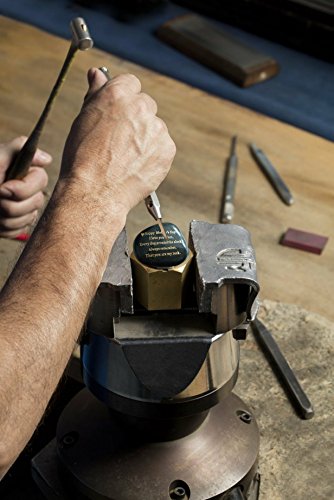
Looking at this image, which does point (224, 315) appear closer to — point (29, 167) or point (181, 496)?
point (181, 496)

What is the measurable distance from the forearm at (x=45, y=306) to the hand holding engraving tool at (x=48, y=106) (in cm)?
23

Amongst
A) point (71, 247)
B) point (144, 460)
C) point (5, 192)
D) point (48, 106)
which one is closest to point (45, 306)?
point (71, 247)

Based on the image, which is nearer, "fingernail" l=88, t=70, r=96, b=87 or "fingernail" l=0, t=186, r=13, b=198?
"fingernail" l=88, t=70, r=96, b=87

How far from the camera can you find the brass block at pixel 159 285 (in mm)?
793

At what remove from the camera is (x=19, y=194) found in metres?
1.30

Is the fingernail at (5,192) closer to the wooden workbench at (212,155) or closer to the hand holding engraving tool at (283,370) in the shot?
the wooden workbench at (212,155)

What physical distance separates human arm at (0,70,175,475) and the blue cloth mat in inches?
33.1

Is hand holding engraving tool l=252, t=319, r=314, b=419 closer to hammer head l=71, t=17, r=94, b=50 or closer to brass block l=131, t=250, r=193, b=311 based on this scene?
brass block l=131, t=250, r=193, b=311

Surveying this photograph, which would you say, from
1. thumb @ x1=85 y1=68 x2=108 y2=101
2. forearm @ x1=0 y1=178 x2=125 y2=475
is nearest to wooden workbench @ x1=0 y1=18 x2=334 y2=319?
thumb @ x1=85 y1=68 x2=108 y2=101

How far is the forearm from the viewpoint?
76cm

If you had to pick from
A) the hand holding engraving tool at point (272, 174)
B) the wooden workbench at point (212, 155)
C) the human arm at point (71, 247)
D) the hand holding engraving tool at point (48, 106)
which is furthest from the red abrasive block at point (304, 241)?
the hand holding engraving tool at point (48, 106)

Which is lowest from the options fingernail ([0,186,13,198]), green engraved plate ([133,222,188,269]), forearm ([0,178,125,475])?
fingernail ([0,186,13,198])

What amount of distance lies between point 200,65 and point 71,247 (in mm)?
1268

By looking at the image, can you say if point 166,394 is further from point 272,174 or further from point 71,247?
point 272,174
